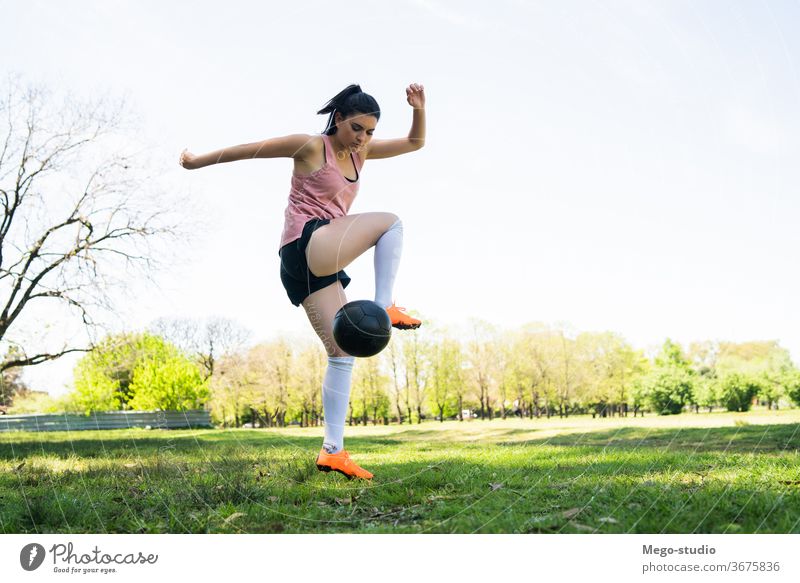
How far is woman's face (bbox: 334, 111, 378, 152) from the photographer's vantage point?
11.2ft

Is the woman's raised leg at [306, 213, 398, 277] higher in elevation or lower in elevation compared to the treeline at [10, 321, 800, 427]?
higher

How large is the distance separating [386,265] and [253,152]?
0.97 metres

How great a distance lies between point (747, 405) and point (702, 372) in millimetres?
1019

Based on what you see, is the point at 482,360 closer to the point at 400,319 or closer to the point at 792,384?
the point at 400,319

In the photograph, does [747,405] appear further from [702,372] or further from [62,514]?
[62,514]

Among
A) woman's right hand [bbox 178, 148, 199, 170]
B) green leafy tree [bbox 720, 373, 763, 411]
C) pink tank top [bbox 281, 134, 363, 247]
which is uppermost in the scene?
woman's right hand [bbox 178, 148, 199, 170]

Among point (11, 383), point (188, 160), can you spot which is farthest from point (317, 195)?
point (11, 383)

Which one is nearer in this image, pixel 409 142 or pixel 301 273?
pixel 301 273

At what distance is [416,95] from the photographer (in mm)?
3656

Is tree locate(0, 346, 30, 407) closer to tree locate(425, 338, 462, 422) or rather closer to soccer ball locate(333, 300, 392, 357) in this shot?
tree locate(425, 338, 462, 422)

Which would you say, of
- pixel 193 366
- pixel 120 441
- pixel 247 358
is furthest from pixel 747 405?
pixel 120 441

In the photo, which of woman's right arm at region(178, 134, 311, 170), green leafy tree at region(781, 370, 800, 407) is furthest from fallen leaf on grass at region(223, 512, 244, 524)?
green leafy tree at region(781, 370, 800, 407)

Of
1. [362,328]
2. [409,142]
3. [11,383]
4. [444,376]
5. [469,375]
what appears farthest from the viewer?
[11,383]

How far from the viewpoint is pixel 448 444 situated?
223 inches
